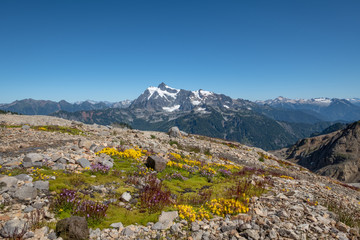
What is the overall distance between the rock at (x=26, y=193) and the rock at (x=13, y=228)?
1.55m

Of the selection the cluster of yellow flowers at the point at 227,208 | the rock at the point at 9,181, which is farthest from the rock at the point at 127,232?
the rock at the point at 9,181

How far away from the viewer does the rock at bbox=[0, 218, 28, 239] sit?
5.71 m

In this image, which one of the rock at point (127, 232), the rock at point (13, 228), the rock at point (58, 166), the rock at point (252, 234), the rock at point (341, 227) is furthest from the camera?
the rock at point (58, 166)

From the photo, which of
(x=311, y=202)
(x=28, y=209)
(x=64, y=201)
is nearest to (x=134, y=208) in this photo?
(x=64, y=201)

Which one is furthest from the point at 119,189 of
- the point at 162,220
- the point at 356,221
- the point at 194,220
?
the point at 356,221

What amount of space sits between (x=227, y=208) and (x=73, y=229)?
20.8 feet

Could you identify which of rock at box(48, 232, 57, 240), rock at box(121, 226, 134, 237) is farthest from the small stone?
rock at box(121, 226, 134, 237)

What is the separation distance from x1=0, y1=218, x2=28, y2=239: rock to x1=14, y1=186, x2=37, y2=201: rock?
155cm

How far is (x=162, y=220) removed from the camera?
24.6ft

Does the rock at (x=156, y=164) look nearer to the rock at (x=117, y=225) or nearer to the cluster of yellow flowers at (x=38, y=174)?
the cluster of yellow flowers at (x=38, y=174)

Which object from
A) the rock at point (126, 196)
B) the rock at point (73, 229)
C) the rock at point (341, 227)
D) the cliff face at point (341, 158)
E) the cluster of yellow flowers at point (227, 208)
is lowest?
the cliff face at point (341, 158)

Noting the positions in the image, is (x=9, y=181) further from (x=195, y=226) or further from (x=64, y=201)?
(x=195, y=226)

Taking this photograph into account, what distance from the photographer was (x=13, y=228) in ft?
19.3

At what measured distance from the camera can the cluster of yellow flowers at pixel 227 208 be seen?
344 inches
